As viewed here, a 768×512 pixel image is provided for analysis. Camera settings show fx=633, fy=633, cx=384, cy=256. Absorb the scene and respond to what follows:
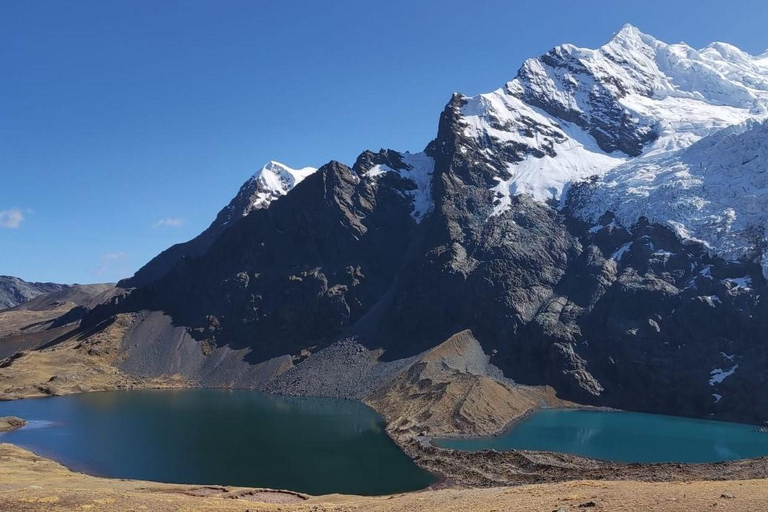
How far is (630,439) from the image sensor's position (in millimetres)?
111500

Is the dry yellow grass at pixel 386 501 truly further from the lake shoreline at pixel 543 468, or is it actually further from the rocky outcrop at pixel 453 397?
the rocky outcrop at pixel 453 397

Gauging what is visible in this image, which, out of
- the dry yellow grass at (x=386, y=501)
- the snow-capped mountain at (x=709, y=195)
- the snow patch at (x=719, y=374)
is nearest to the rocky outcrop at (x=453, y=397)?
the snow patch at (x=719, y=374)

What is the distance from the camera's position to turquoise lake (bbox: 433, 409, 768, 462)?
324 feet

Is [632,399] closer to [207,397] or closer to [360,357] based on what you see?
[360,357]

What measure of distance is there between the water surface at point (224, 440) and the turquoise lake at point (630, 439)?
2017 centimetres

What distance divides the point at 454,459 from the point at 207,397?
8545cm

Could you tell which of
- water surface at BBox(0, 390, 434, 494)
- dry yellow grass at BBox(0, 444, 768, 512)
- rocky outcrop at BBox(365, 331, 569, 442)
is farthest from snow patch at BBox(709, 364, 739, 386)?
dry yellow grass at BBox(0, 444, 768, 512)

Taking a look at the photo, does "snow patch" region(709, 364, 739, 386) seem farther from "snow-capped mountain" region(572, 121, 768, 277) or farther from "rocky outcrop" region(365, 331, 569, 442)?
"rocky outcrop" region(365, 331, 569, 442)

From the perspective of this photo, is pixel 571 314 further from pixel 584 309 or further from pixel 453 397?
pixel 453 397

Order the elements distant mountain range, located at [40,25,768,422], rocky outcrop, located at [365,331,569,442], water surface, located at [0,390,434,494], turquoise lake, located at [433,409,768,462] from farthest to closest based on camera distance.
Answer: distant mountain range, located at [40,25,768,422] → rocky outcrop, located at [365,331,569,442] → turquoise lake, located at [433,409,768,462] → water surface, located at [0,390,434,494]

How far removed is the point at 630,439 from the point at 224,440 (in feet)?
231

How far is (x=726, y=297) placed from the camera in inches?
5689

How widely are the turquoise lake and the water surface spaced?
20167 mm

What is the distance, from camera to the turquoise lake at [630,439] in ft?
324
